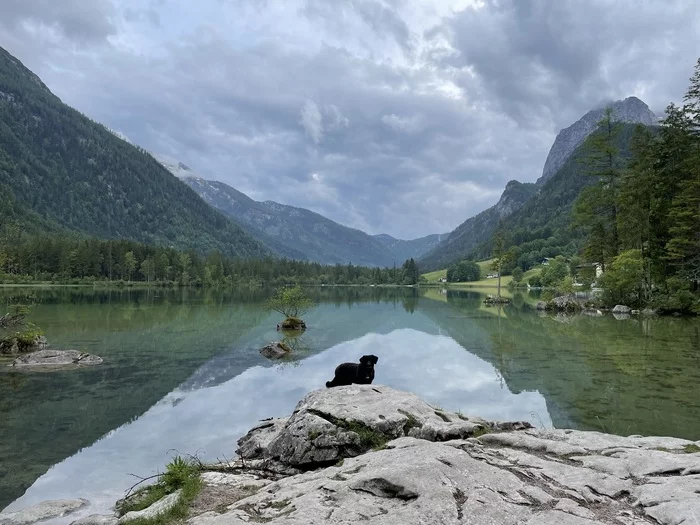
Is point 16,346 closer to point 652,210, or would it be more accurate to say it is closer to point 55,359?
point 55,359

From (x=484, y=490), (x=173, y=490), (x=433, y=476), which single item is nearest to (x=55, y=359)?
(x=173, y=490)

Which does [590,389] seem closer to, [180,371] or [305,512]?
[305,512]

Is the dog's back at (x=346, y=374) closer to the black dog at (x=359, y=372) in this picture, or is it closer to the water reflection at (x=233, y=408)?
the black dog at (x=359, y=372)

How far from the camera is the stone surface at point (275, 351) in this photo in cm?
3012

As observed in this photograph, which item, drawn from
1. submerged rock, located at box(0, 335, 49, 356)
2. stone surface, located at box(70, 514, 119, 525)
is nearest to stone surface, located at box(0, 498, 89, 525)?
stone surface, located at box(70, 514, 119, 525)

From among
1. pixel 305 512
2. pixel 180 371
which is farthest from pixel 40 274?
pixel 305 512

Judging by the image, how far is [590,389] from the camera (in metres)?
20.2

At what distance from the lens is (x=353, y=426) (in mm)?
10078

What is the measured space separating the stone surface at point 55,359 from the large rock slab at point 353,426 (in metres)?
19.2

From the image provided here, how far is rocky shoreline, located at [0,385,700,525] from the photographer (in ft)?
19.7

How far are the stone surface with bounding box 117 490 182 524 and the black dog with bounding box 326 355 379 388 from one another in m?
6.55

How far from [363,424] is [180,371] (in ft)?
58.8

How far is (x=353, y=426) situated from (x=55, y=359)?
23.3m

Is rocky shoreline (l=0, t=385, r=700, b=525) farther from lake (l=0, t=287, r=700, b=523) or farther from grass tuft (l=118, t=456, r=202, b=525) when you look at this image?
lake (l=0, t=287, r=700, b=523)
